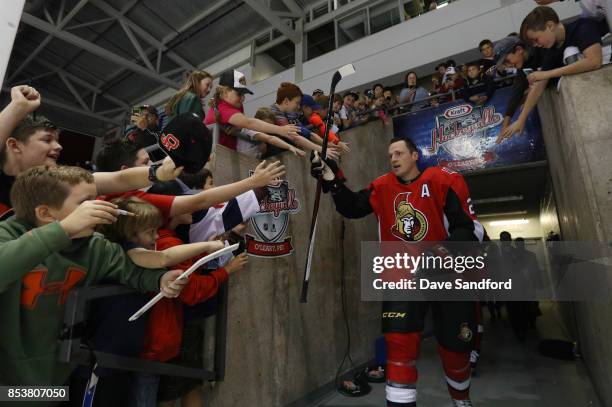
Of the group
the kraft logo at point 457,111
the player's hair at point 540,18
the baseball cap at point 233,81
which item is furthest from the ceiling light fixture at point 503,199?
the baseball cap at point 233,81

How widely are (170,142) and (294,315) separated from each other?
215 centimetres

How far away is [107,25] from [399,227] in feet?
39.2

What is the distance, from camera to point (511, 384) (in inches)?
128

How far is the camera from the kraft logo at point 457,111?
209 inches

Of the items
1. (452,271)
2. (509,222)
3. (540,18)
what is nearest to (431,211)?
(452,271)

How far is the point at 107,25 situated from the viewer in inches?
404

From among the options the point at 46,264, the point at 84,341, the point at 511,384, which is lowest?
the point at 511,384

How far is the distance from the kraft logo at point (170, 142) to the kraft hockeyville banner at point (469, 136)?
4.71 metres

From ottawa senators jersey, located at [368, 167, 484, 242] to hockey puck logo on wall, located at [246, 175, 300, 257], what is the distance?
0.99 meters

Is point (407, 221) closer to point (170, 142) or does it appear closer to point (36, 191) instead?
point (170, 142)

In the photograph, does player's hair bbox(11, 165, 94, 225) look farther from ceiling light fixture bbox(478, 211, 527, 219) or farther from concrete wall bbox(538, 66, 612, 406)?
ceiling light fixture bbox(478, 211, 527, 219)

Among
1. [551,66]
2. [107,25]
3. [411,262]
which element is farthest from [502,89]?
[107,25]

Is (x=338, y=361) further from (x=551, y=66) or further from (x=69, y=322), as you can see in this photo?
(x=551, y=66)

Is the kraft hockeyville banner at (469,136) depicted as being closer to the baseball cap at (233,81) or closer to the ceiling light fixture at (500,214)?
the baseball cap at (233,81)
